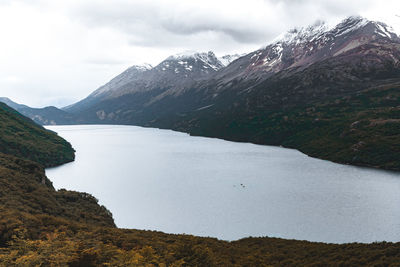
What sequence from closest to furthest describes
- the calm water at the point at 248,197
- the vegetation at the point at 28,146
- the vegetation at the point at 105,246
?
1. the vegetation at the point at 105,246
2. the calm water at the point at 248,197
3. the vegetation at the point at 28,146

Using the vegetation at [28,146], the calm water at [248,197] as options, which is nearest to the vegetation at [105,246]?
the calm water at [248,197]

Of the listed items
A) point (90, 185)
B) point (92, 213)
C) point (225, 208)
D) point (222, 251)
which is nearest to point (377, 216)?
point (225, 208)

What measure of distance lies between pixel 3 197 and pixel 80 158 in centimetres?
14508

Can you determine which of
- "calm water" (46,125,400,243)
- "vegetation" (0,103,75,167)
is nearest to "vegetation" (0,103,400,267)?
"calm water" (46,125,400,243)

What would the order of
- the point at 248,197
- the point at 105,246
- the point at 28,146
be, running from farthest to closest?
the point at 28,146
the point at 248,197
the point at 105,246

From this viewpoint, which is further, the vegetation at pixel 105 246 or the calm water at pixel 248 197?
the calm water at pixel 248 197

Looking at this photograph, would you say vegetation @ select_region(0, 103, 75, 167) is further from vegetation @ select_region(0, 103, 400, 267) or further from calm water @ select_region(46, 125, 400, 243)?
vegetation @ select_region(0, 103, 400, 267)

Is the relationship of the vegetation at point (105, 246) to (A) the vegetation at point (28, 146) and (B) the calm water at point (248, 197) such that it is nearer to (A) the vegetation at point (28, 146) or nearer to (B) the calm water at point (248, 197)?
(B) the calm water at point (248, 197)

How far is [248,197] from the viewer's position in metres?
99.0

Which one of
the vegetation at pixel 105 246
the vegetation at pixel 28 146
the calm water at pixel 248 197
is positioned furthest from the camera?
the vegetation at pixel 28 146

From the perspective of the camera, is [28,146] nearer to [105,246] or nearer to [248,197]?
[248,197]

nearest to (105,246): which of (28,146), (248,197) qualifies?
(248,197)

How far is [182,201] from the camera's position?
9512cm

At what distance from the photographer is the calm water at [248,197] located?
71.2m
